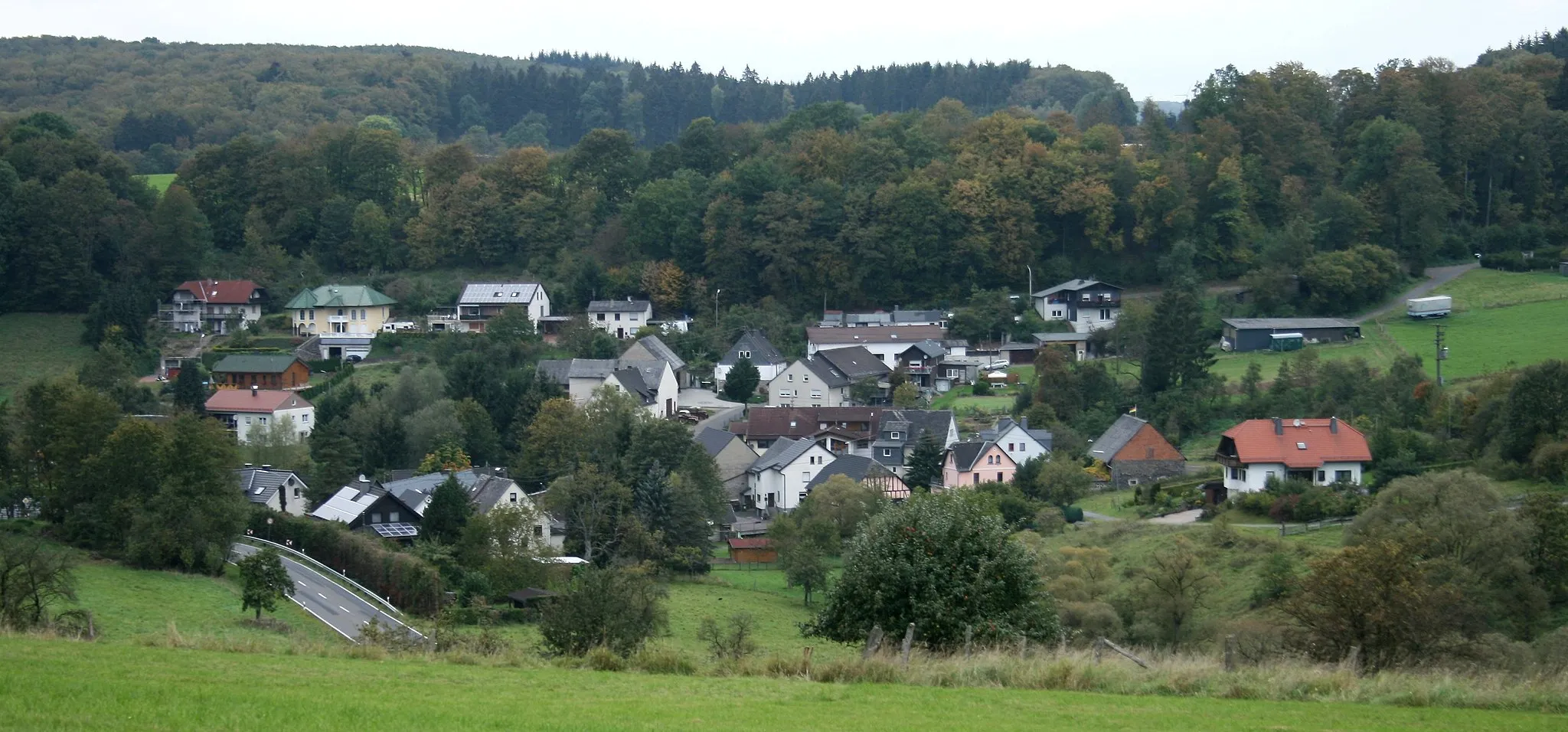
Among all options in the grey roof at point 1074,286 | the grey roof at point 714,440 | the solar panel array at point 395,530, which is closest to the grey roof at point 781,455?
the grey roof at point 714,440

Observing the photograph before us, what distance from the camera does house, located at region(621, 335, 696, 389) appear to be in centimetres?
4200

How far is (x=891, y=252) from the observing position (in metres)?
49.1

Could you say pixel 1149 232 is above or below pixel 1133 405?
above

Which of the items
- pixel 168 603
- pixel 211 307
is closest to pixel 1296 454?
pixel 168 603

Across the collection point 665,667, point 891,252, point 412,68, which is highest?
point 412,68

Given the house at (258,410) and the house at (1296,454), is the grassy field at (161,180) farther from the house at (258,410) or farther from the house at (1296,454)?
the house at (1296,454)

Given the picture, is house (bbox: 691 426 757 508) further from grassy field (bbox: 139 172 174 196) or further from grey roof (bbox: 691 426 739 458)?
grassy field (bbox: 139 172 174 196)

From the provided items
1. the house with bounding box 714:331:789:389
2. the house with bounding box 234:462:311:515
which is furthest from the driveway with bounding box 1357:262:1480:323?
the house with bounding box 234:462:311:515

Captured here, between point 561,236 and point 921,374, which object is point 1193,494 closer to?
point 921,374

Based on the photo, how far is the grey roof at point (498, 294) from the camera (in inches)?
1874

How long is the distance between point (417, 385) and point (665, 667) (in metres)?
28.8

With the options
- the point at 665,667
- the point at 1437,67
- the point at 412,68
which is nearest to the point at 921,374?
the point at 1437,67

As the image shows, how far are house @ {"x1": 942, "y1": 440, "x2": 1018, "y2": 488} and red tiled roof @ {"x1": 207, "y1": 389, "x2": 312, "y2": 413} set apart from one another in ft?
57.2

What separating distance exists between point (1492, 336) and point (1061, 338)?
11512mm
